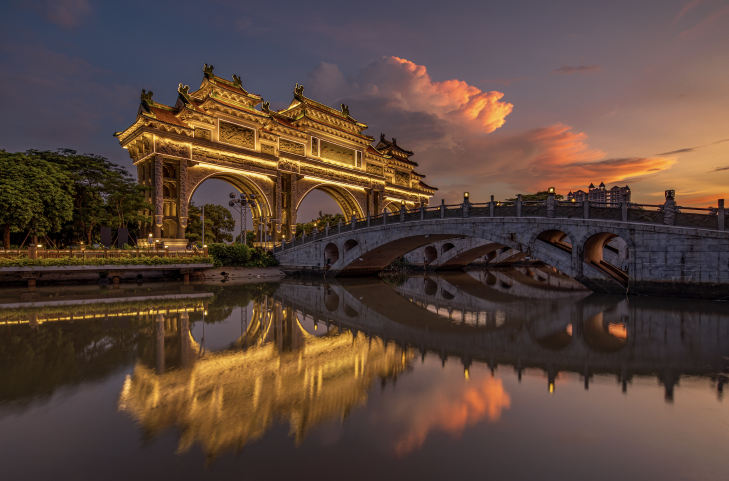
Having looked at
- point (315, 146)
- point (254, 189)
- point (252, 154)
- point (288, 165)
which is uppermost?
point (315, 146)

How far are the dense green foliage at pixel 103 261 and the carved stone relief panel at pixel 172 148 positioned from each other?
30.3 ft

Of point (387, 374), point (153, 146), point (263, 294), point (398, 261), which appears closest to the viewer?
point (387, 374)

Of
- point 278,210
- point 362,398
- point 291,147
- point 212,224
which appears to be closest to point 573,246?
point 362,398

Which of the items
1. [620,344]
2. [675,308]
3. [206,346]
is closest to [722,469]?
[620,344]

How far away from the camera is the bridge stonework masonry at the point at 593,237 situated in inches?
478

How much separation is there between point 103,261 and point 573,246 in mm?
20739

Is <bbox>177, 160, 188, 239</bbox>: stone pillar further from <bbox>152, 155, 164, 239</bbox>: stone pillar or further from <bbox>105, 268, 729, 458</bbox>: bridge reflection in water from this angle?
<bbox>105, 268, 729, 458</bbox>: bridge reflection in water

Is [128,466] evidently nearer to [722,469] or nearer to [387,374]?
[387,374]

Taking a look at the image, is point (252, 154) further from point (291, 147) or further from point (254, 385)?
point (254, 385)

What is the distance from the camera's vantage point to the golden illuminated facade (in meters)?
3.76

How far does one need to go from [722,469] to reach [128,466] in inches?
195

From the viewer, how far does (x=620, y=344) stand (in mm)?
6957

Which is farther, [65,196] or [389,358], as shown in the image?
[65,196]

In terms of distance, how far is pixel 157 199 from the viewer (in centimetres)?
2380
